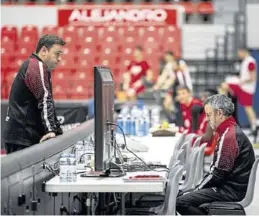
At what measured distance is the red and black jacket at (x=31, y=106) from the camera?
21.9 feet

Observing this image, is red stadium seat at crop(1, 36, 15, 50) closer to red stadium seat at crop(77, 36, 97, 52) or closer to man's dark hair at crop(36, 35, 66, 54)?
red stadium seat at crop(77, 36, 97, 52)

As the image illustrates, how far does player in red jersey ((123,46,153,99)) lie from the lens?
1856 centimetres

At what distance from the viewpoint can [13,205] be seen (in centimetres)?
491

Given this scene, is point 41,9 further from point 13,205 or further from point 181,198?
point 13,205

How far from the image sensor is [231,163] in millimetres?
6688

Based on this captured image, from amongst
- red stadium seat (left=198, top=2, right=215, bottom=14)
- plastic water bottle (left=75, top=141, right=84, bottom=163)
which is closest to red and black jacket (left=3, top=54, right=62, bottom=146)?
plastic water bottle (left=75, top=141, right=84, bottom=163)

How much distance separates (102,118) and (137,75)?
43.9 ft

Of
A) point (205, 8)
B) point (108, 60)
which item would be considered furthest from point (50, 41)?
point (205, 8)

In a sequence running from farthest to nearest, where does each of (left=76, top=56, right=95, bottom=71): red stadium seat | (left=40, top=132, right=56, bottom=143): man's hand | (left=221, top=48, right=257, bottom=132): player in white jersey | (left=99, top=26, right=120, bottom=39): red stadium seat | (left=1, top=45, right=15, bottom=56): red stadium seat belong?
(left=1, top=45, right=15, bottom=56): red stadium seat → (left=99, top=26, right=120, bottom=39): red stadium seat → (left=76, top=56, right=95, bottom=71): red stadium seat → (left=221, top=48, right=257, bottom=132): player in white jersey → (left=40, top=132, right=56, bottom=143): man's hand

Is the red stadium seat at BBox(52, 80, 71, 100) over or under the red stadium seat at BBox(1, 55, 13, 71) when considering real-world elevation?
under

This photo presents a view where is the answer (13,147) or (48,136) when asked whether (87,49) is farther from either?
(48,136)

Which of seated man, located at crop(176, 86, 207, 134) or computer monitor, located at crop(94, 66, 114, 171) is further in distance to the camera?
seated man, located at crop(176, 86, 207, 134)

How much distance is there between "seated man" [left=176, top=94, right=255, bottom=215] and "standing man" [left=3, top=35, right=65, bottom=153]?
1.25 m

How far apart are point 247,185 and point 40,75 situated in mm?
1849
